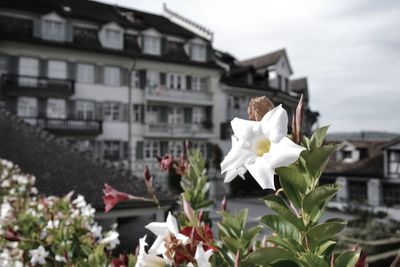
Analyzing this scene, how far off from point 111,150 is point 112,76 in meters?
4.21

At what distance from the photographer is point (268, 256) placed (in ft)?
3.67

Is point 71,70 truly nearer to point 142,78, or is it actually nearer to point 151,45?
point 142,78

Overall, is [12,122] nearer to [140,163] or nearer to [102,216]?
[102,216]

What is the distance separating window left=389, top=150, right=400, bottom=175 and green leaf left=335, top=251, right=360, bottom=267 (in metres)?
26.2

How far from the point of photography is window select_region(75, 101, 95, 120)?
971 inches

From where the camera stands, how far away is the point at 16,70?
22.8m

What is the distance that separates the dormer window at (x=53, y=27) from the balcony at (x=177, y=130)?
6.98m

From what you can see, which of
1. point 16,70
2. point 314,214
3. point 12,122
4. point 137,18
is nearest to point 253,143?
point 314,214

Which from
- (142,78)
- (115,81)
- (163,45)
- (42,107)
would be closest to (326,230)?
(42,107)

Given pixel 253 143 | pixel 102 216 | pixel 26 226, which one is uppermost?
pixel 253 143

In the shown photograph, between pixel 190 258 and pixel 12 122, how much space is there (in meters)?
14.6

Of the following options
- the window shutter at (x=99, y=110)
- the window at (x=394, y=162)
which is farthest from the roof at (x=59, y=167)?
the window at (x=394, y=162)

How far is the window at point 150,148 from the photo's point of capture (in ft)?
88.9

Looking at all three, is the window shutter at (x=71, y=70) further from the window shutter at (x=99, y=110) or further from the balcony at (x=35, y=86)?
the window shutter at (x=99, y=110)
